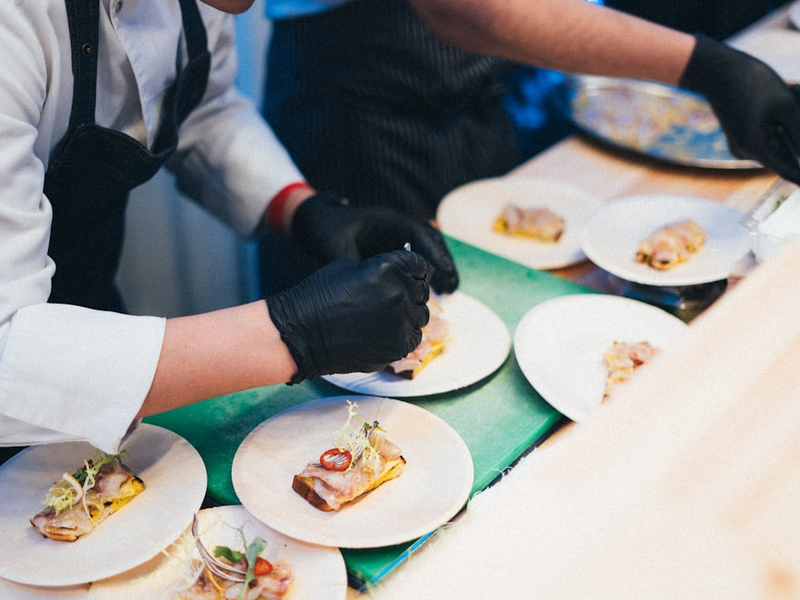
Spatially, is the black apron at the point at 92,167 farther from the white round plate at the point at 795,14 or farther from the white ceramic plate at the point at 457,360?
A: the white round plate at the point at 795,14

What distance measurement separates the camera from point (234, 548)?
1307 mm

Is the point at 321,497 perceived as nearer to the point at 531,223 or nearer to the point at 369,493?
the point at 369,493

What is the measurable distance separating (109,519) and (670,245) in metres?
1.56

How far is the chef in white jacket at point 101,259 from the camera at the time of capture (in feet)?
4.21

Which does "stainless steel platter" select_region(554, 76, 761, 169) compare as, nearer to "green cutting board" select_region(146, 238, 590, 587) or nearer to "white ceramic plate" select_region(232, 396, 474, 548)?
"green cutting board" select_region(146, 238, 590, 587)

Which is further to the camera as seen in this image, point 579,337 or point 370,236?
point 370,236

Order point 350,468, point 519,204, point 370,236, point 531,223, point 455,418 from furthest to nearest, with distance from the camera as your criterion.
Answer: point 519,204 < point 531,223 < point 370,236 < point 455,418 < point 350,468

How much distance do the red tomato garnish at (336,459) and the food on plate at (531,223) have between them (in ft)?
3.65

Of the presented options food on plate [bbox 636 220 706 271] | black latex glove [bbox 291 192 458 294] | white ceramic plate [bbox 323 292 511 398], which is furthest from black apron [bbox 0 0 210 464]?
food on plate [bbox 636 220 706 271]

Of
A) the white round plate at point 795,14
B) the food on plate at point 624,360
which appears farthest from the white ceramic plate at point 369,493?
the white round plate at point 795,14

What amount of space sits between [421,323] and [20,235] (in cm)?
75

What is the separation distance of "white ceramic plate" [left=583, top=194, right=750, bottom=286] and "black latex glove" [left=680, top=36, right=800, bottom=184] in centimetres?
21

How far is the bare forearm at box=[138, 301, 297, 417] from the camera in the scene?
1.36 meters

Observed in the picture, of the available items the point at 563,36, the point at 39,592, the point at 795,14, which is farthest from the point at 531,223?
the point at 795,14
